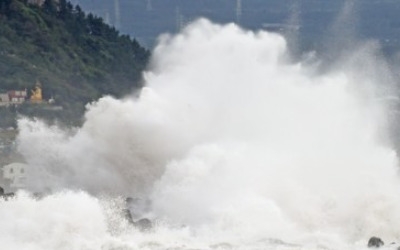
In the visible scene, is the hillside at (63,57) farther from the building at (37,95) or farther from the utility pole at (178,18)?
the utility pole at (178,18)

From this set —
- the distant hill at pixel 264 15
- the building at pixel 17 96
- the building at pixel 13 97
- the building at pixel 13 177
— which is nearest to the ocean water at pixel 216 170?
the building at pixel 13 177

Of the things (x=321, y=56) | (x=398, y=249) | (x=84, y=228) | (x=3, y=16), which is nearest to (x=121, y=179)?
(x=84, y=228)

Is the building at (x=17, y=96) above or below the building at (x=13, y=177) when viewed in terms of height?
above

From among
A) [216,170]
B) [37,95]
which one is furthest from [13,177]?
[37,95]

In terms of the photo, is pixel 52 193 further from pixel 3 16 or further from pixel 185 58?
pixel 3 16

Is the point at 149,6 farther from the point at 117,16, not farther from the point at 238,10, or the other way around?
the point at 238,10

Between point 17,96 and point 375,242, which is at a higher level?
point 17,96
